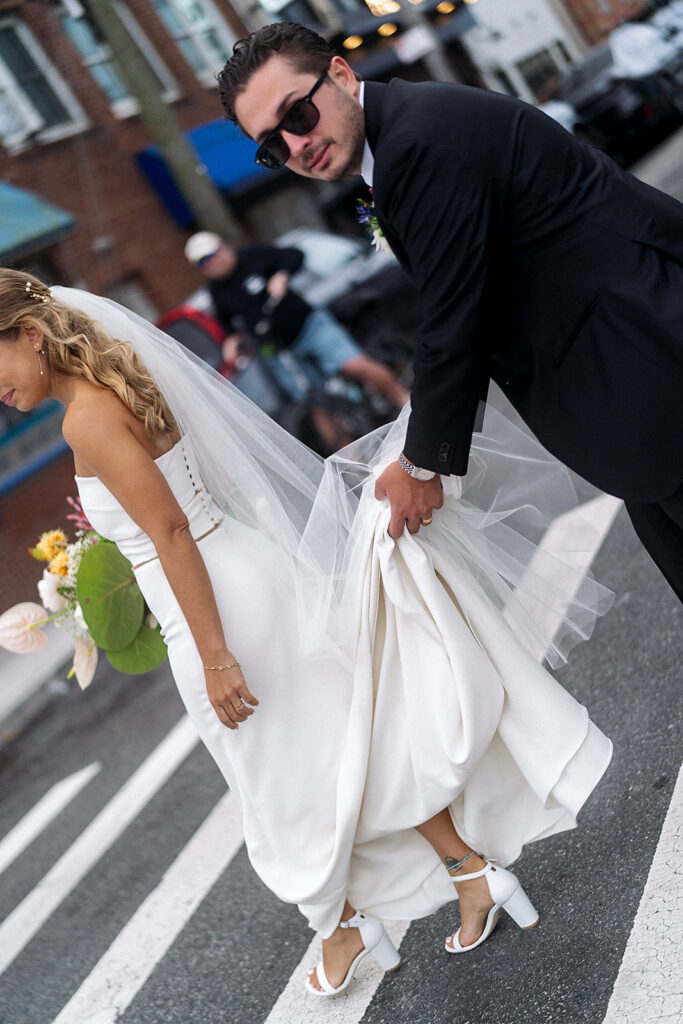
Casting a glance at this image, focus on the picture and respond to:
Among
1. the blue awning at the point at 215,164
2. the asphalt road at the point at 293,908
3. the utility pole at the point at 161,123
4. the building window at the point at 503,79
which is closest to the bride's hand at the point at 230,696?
the asphalt road at the point at 293,908

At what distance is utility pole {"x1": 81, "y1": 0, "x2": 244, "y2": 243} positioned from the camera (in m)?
12.1

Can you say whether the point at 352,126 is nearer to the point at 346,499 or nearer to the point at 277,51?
the point at 277,51

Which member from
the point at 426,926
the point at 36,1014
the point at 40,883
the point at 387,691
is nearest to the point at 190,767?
the point at 40,883

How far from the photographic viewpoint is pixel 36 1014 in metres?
4.01

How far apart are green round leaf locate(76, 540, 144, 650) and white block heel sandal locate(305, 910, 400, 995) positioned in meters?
1.16

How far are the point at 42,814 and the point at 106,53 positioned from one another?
38.8 ft

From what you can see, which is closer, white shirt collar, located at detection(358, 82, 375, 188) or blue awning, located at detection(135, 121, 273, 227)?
white shirt collar, located at detection(358, 82, 375, 188)

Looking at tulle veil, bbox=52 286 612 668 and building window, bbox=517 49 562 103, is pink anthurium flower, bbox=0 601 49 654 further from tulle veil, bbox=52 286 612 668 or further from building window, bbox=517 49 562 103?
building window, bbox=517 49 562 103

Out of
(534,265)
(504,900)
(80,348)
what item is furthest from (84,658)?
(534,265)

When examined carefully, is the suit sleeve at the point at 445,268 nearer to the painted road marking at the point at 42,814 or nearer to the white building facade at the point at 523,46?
the painted road marking at the point at 42,814

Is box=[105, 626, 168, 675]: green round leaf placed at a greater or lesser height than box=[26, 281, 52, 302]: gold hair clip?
lesser

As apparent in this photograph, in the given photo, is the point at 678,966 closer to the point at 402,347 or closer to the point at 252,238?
the point at 402,347

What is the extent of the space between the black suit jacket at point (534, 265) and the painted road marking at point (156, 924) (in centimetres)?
262

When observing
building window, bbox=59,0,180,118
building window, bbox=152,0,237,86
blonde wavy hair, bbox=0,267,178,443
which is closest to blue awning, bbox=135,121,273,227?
building window, bbox=59,0,180,118
